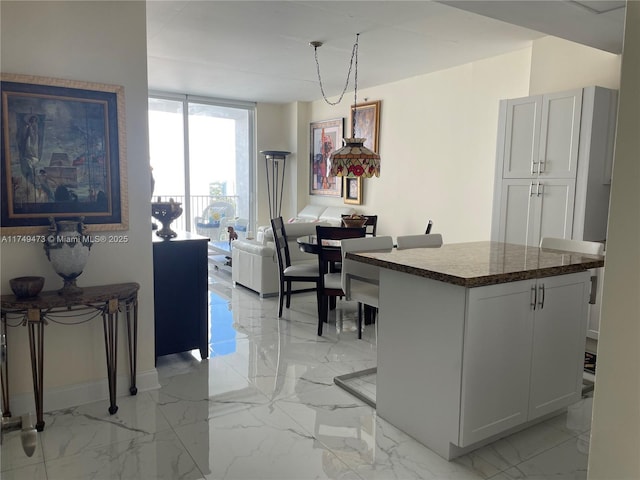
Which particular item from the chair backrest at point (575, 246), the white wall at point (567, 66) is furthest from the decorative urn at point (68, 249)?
the white wall at point (567, 66)

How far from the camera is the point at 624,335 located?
889 millimetres

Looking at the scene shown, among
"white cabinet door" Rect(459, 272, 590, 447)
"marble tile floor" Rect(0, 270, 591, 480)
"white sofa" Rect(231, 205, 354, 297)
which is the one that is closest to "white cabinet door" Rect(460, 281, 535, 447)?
"white cabinet door" Rect(459, 272, 590, 447)

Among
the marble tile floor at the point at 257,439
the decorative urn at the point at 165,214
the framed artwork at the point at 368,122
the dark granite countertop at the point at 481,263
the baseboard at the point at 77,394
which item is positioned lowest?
the marble tile floor at the point at 257,439

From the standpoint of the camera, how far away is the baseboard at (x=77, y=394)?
260cm

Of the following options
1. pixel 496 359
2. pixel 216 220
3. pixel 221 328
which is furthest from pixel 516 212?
pixel 216 220

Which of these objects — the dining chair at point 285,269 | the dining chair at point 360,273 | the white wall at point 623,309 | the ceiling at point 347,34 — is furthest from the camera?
the dining chair at point 285,269

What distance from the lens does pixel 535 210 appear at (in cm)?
402

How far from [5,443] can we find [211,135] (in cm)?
642

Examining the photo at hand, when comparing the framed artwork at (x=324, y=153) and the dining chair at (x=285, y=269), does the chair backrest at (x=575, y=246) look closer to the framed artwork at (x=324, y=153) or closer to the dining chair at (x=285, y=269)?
the dining chair at (x=285, y=269)

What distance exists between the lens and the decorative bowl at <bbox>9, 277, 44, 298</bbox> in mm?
2418

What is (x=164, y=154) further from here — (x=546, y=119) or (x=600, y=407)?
(x=600, y=407)

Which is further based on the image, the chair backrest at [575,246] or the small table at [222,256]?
the small table at [222,256]

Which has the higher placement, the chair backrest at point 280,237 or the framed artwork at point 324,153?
the framed artwork at point 324,153

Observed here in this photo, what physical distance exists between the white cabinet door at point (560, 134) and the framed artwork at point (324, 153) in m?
3.85
